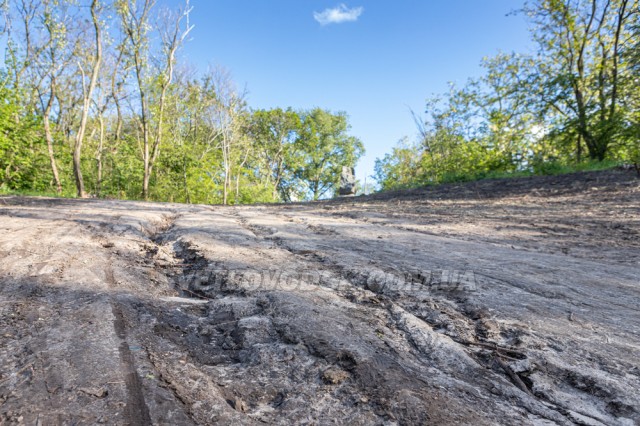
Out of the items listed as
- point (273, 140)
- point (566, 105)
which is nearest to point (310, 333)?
point (566, 105)

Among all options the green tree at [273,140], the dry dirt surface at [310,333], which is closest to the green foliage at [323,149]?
the green tree at [273,140]

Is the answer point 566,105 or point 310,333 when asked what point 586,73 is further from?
point 310,333

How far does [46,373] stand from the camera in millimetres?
1090

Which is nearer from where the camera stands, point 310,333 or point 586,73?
point 310,333

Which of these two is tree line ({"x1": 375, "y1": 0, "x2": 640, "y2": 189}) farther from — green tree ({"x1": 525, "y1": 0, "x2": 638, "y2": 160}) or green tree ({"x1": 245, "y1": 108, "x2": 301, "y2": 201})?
green tree ({"x1": 245, "y1": 108, "x2": 301, "y2": 201})

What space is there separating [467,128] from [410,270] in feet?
58.3

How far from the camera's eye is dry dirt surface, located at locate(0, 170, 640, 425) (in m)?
1.03

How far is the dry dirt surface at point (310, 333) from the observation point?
1031 mm

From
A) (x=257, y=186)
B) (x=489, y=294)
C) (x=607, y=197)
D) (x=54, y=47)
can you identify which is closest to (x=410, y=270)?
(x=489, y=294)

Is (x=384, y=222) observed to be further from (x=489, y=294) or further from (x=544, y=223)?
(x=489, y=294)

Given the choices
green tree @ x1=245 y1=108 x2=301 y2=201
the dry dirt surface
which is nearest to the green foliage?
green tree @ x1=245 y1=108 x2=301 y2=201

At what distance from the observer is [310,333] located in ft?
4.85

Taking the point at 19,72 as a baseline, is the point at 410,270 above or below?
below

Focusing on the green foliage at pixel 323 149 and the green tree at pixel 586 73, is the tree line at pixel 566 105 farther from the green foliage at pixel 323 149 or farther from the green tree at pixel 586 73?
the green foliage at pixel 323 149
